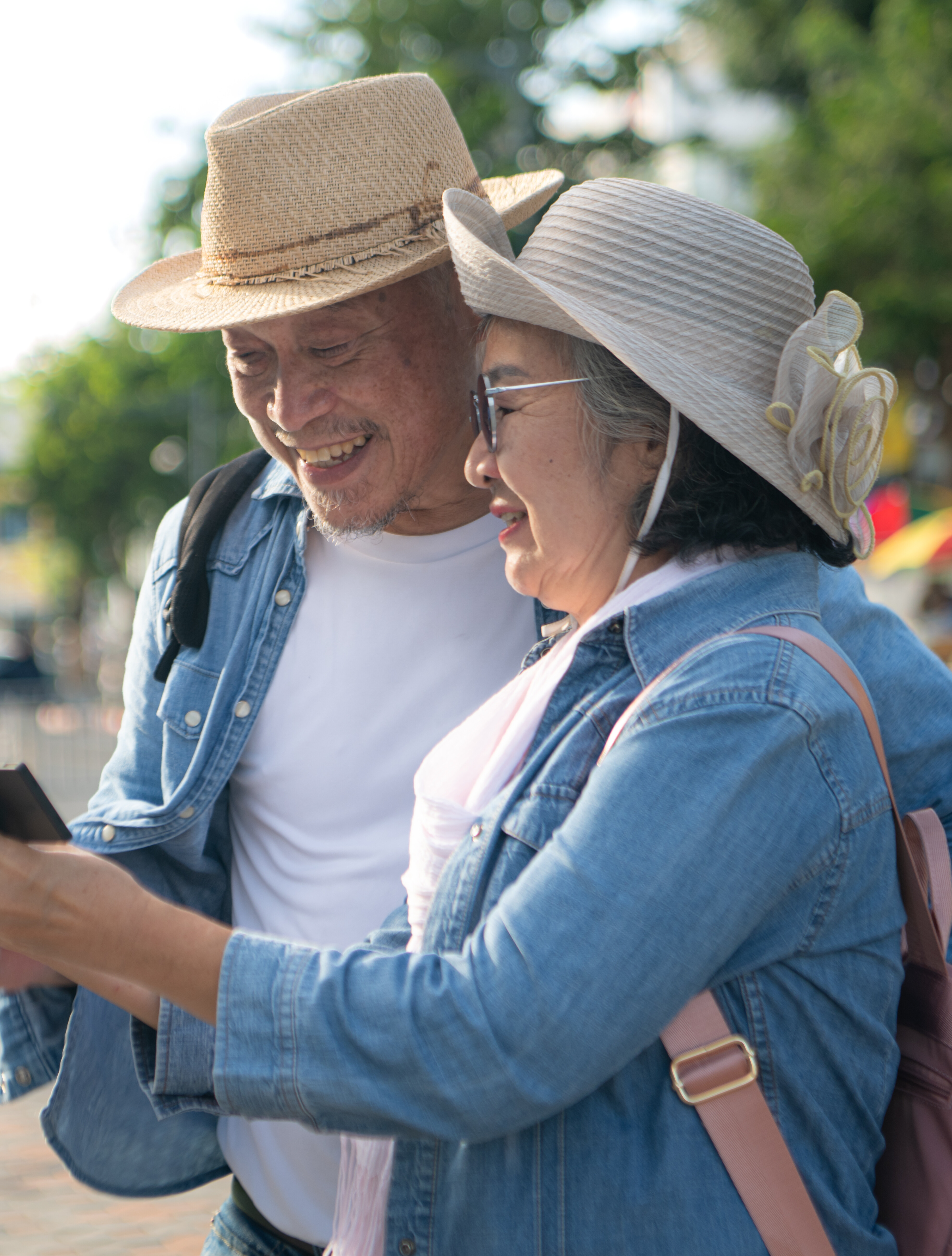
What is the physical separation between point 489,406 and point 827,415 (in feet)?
1.44

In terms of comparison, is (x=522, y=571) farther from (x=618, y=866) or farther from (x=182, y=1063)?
(x=182, y=1063)

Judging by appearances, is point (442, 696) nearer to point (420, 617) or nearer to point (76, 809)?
point (420, 617)

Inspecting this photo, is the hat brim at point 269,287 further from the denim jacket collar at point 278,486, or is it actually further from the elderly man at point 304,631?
the denim jacket collar at point 278,486

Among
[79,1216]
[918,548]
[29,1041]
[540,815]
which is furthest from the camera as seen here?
[918,548]

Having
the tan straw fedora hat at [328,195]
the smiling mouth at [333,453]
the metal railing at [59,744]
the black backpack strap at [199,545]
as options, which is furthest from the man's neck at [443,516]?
the metal railing at [59,744]

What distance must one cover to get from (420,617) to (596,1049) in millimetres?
1101

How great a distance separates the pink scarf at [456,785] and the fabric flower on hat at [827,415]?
16 centimetres

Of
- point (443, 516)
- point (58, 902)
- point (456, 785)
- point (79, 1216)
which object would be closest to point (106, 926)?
point (58, 902)

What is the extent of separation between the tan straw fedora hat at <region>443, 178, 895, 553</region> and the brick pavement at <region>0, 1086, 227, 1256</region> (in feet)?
11.9

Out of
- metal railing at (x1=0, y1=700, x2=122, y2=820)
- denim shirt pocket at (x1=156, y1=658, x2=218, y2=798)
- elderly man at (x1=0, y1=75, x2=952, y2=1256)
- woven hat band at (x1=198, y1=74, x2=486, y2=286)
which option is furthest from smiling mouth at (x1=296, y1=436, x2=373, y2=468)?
metal railing at (x1=0, y1=700, x2=122, y2=820)

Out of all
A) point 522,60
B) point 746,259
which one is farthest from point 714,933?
point 522,60

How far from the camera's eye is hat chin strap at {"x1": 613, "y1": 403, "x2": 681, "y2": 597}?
1619 millimetres

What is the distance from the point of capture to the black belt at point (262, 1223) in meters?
2.10

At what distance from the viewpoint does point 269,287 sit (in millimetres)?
2258
